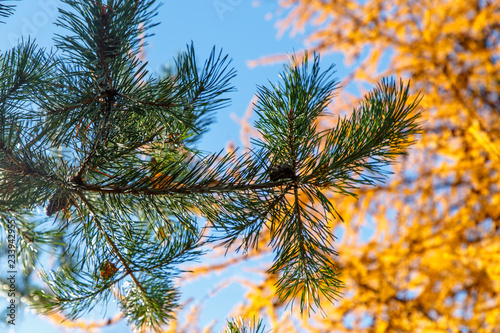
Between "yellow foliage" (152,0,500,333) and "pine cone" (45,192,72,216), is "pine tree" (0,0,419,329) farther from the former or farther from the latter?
"yellow foliage" (152,0,500,333)

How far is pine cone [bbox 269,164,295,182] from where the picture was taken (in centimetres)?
59

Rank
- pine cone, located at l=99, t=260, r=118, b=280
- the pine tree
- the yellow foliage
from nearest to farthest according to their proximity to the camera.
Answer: the pine tree < pine cone, located at l=99, t=260, r=118, b=280 < the yellow foliage

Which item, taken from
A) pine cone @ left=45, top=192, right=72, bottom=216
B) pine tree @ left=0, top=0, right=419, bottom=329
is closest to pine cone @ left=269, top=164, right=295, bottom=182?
pine tree @ left=0, top=0, right=419, bottom=329

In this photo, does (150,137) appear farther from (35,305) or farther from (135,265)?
(35,305)

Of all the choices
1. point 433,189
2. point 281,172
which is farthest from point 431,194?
point 281,172

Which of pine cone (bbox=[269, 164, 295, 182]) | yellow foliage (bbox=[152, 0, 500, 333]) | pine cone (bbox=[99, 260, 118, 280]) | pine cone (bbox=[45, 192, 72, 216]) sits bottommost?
pine cone (bbox=[99, 260, 118, 280])

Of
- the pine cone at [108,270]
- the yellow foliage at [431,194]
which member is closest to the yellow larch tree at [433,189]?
the yellow foliage at [431,194]

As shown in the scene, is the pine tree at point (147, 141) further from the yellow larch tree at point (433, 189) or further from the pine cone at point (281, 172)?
the yellow larch tree at point (433, 189)

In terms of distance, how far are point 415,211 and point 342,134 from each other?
1862 mm

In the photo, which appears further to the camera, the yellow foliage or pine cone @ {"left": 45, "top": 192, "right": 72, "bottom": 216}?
the yellow foliage

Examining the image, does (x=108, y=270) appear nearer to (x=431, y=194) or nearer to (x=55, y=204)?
(x=55, y=204)

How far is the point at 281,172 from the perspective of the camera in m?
0.59

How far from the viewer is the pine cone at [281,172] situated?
588 millimetres

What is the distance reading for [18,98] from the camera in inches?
23.1
